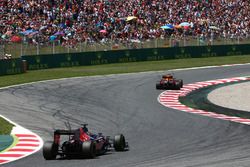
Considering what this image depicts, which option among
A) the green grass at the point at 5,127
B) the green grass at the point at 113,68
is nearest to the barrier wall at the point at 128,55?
the green grass at the point at 113,68

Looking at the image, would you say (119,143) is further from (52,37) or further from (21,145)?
(52,37)

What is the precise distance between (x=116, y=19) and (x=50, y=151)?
128 feet

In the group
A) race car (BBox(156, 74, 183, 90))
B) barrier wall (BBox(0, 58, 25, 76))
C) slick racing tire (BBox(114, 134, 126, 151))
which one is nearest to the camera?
slick racing tire (BBox(114, 134, 126, 151))

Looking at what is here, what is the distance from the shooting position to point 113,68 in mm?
44750

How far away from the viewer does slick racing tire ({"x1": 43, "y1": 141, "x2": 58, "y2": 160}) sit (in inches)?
579

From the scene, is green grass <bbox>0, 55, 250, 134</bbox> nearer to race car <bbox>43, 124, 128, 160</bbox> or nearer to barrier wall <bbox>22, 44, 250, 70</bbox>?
barrier wall <bbox>22, 44, 250, 70</bbox>


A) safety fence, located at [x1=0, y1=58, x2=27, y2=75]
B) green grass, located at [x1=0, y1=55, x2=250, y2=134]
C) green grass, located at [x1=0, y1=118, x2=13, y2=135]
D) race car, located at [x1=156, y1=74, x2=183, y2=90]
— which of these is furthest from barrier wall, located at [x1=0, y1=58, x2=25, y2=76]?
green grass, located at [x1=0, y1=118, x2=13, y2=135]

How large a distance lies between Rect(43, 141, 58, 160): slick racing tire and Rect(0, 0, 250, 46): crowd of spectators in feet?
94.4

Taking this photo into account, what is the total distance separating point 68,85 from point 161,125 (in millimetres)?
13621

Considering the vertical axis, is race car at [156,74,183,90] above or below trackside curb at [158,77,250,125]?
above

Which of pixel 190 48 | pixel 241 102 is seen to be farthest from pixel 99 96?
pixel 190 48

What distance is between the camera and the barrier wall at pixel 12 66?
3892cm

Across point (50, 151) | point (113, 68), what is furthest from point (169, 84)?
point (50, 151)

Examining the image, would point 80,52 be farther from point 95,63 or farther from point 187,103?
point 187,103
